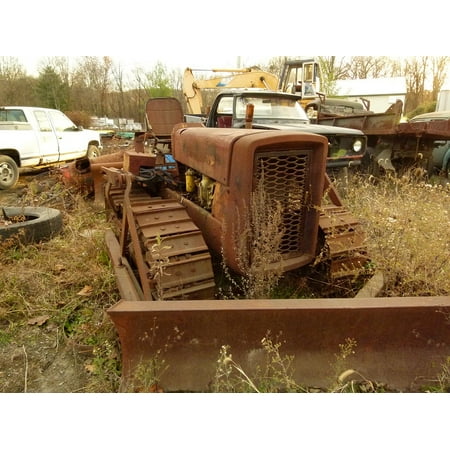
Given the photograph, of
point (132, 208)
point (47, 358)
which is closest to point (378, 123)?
point (132, 208)

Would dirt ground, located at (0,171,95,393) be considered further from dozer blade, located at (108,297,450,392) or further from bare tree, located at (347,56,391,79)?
bare tree, located at (347,56,391,79)

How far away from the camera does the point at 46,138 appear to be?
29.0 feet

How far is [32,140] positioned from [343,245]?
27.9 feet

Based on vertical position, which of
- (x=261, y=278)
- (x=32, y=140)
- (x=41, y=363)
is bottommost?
(x=41, y=363)

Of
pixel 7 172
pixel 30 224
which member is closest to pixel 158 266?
pixel 30 224

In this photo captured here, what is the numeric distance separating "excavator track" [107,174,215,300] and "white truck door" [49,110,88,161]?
7.63 m

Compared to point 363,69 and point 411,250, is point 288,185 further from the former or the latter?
point 363,69

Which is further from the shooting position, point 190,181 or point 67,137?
point 67,137

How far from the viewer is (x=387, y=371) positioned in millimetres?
2031

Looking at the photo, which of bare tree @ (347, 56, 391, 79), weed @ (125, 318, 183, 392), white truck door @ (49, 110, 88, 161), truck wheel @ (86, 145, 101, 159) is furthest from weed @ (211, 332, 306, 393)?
bare tree @ (347, 56, 391, 79)

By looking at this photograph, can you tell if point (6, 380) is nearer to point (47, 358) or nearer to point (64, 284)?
point (47, 358)

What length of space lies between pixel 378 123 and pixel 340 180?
2783mm

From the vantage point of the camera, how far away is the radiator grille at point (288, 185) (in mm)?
2305

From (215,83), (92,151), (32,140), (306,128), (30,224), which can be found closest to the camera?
(30,224)
